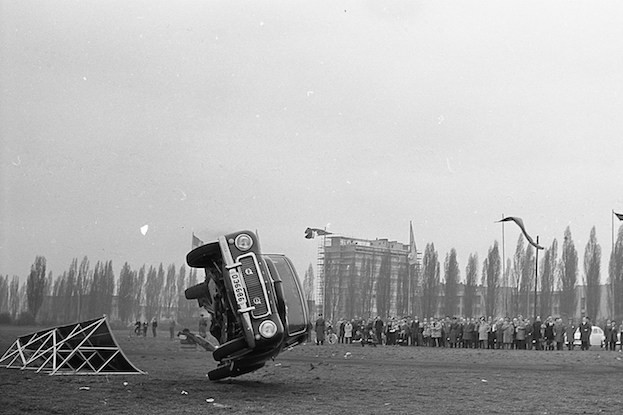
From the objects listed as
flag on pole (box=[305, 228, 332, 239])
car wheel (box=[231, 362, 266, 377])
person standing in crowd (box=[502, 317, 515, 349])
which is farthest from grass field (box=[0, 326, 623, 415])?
person standing in crowd (box=[502, 317, 515, 349])

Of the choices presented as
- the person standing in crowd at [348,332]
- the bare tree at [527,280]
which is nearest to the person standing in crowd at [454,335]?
the person standing in crowd at [348,332]

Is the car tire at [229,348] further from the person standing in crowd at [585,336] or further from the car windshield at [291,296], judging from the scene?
the person standing in crowd at [585,336]

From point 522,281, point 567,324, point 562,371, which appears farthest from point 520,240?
point 562,371

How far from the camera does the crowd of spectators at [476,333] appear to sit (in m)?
37.5

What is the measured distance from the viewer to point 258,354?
12.8m

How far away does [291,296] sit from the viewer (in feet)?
43.2

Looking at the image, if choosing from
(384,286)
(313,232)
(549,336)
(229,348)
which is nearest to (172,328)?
(229,348)

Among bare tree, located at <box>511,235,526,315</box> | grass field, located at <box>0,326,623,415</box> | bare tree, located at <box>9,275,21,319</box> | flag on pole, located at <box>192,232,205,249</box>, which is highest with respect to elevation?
bare tree, located at <box>511,235,526,315</box>

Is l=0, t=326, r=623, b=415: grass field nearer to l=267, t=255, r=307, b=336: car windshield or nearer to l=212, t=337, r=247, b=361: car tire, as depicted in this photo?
l=212, t=337, r=247, b=361: car tire

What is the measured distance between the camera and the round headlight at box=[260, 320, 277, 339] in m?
12.3

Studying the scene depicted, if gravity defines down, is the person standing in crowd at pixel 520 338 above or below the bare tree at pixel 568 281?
below

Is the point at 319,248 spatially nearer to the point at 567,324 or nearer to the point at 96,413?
the point at 96,413

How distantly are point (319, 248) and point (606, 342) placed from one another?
23.2 metres

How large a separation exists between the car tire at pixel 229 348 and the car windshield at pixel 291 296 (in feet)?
2.51
